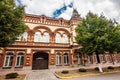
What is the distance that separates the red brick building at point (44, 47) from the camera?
18547 mm

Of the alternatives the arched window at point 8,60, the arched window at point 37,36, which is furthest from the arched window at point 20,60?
the arched window at point 37,36

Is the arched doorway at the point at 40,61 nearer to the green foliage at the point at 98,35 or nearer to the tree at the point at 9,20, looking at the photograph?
the green foliage at the point at 98,35

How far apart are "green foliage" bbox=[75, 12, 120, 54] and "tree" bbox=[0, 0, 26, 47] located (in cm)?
1056

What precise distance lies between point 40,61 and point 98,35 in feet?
42.9

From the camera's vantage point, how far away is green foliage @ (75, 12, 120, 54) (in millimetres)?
15648

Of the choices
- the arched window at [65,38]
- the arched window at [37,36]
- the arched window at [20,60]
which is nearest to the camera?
the arched window at [20,60]

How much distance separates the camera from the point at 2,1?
10.2 metres

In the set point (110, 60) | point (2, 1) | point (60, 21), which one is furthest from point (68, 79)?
point (110, 60)

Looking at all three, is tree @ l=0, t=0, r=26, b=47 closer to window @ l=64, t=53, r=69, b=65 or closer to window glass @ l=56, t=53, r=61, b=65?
window glass @ l=56, t=53, r=61, b=65

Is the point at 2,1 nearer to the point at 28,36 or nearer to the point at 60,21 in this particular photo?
the point at 28,36

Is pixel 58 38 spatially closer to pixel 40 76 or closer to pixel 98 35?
pixel 98 35

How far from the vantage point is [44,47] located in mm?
20625

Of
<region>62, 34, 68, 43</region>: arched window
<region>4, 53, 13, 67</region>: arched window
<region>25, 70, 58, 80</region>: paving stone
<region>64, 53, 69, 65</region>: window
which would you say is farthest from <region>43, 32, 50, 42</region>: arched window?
<region>25, 70, 58, 80</region>: paving stone

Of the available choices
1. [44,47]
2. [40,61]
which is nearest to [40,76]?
[40,61]
